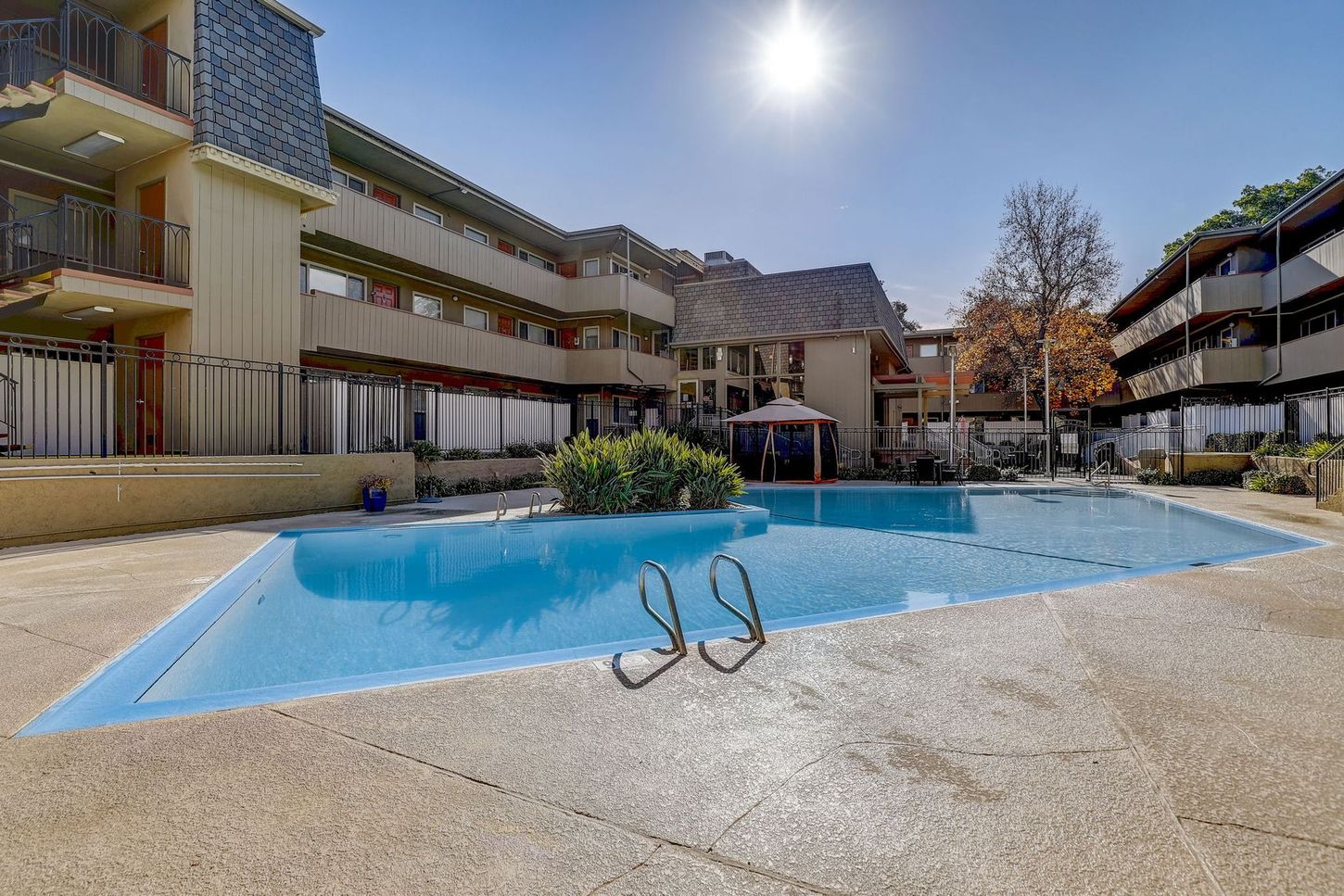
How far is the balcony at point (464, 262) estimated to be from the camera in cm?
1492

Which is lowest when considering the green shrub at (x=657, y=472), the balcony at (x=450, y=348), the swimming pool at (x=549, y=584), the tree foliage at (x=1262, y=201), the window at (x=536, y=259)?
the swimming pool at (x=549, y=584)

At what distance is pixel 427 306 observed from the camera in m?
18.8

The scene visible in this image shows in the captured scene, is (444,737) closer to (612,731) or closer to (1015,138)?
(612,731)

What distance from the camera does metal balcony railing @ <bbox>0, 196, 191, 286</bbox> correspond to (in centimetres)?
1112

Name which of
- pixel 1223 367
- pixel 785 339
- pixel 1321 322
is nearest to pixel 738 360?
pixel 785 339

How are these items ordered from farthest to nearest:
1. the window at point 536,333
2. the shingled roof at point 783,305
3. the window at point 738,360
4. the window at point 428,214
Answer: the window at point 738,360, the window at point 536,333, the shingled roof at point 783,305, the window at point 428,214

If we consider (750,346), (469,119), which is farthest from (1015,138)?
(469,119)

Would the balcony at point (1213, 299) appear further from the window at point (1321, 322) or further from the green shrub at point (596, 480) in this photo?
the green shrub at point (596, 480)

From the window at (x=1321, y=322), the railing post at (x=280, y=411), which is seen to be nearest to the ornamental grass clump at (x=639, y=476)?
the railing post at (x=280, y=411)

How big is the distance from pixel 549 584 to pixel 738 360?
17804 mm

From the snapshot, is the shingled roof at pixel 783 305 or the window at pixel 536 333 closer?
the shingled roof at pixel 783 305

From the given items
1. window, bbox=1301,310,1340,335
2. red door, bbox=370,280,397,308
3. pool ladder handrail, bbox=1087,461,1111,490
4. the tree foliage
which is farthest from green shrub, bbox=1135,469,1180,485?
red door, bbox=370,280,397,308

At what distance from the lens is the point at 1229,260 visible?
23516 mm

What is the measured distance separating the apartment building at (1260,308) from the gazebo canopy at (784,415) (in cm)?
1456
